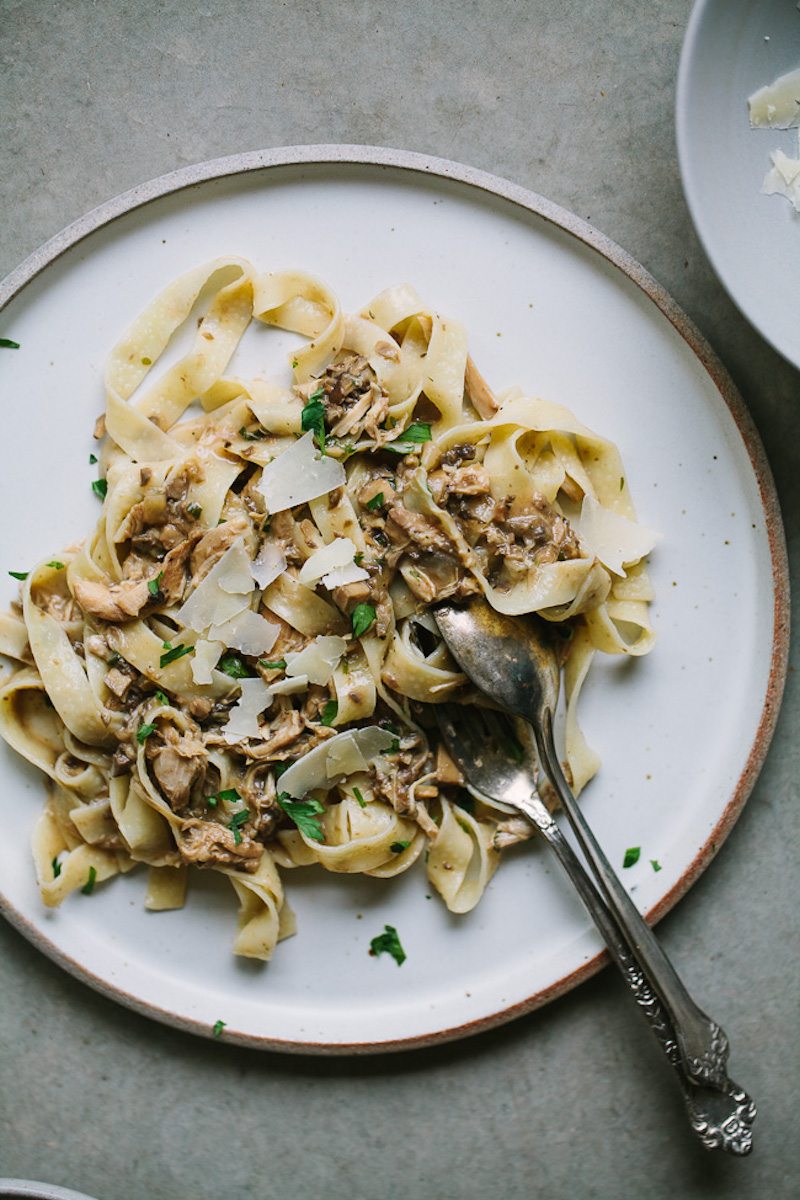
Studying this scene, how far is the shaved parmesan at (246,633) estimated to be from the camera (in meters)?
2.77

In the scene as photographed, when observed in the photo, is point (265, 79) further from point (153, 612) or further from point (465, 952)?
point (465, 952)

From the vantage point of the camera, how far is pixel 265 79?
3.08m

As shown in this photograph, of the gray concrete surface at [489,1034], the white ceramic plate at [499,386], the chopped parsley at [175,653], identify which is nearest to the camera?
the chopped parsley at [175,653]

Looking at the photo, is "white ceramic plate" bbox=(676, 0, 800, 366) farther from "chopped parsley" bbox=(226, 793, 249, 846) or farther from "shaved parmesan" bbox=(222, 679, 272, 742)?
Answer: "chopped parsley" bbox=(226, 793, 249, 846)

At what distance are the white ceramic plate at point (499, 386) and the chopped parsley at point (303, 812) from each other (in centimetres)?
27

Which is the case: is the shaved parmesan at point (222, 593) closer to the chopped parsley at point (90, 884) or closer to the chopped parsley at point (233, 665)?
the chopped parsley at point (233, 665)

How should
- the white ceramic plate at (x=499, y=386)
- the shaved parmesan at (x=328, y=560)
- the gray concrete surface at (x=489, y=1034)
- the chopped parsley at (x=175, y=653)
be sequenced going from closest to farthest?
the shaved parmesan at (x=328, y=560)
the chopped parsley at (x=175, y=653)
the white ceramic plate at (x=499, y=386)
the gray concrete surface at (x=489, y=1034)

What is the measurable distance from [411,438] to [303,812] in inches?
47.7

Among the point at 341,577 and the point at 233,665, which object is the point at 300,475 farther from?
the point at 233,665

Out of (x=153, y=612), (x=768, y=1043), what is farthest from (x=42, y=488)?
(x=768, y=1043)

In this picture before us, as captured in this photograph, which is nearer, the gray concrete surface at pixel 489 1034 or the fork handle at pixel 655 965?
the fork handle at pixel 655 965

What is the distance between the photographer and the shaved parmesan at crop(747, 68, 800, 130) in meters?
2.82

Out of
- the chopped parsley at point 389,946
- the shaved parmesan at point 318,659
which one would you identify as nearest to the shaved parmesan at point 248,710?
the shaved parmesan at point 318,659

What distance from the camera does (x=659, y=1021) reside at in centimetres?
288
